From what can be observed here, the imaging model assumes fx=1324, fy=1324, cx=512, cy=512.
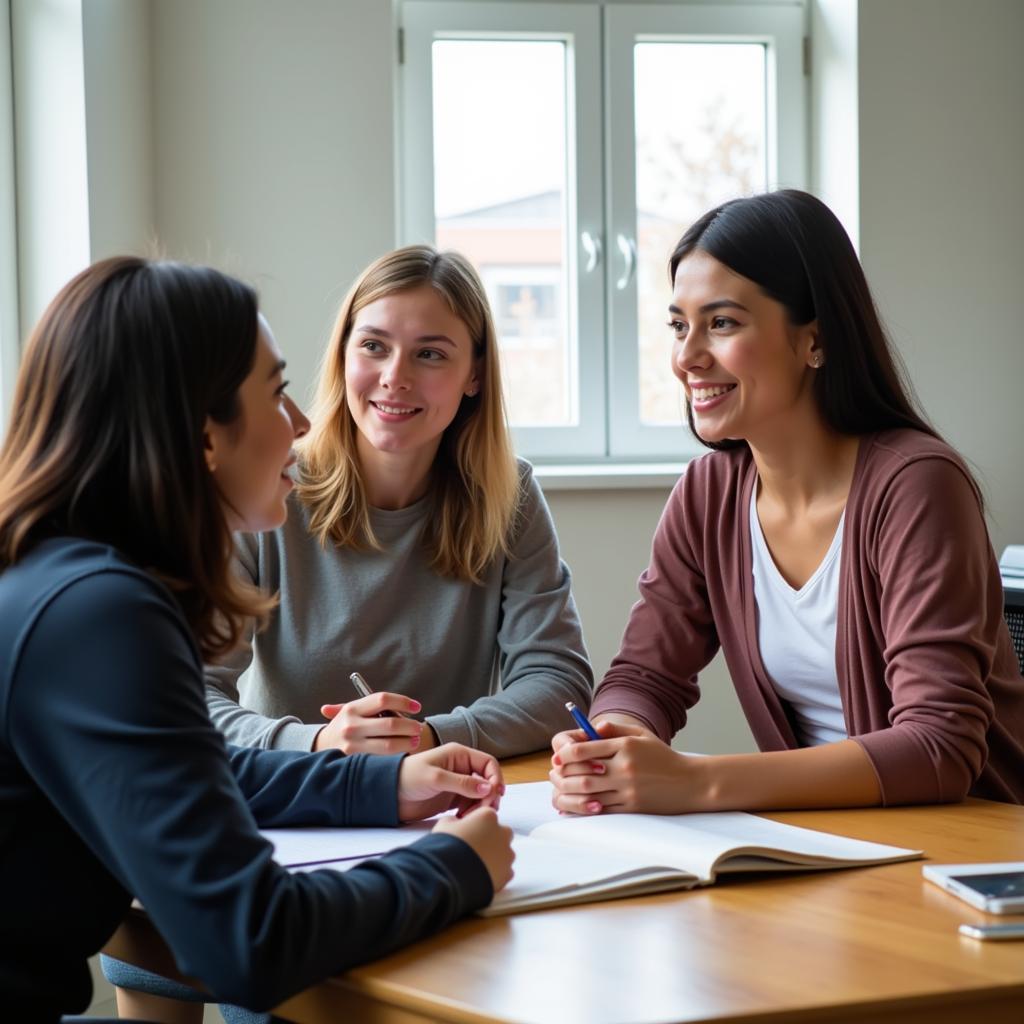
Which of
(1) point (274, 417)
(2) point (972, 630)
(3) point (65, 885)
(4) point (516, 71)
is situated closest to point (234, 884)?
(3) point (65, 885)

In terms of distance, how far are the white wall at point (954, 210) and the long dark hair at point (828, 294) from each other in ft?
4.80

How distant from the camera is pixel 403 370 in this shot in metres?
1.80

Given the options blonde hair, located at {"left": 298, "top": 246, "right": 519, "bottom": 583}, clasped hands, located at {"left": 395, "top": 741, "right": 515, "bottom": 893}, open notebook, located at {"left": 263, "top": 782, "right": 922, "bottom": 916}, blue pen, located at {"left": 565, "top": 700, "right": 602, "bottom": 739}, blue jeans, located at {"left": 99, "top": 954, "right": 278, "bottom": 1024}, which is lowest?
blue jeans, located at {"left": 99, "top": 954, "right": 278, "bottom": 1024}

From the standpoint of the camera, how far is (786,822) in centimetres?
128

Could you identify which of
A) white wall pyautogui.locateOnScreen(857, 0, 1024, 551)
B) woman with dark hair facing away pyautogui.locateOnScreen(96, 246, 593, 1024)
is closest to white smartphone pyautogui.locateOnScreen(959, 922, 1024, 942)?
woman with dark hair facing away pyautogui.locateOnScreen(96, 246, 593, 1024)

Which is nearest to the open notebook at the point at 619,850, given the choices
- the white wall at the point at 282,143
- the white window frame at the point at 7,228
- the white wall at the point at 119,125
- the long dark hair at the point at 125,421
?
the long dark hair at the point at 125,421

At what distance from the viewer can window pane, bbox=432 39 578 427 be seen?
3182 millimetres

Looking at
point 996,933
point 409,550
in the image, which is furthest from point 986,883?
point 409,550

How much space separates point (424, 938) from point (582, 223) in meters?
2.46

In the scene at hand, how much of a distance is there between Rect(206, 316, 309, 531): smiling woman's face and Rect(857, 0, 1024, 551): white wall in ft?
7.38

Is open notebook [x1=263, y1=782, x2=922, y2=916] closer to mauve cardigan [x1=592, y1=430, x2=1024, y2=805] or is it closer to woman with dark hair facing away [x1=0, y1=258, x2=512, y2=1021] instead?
woman with dark hair facing away [x1=0, y1=258, x2=512, y2=1021]

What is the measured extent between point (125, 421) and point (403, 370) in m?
0.86

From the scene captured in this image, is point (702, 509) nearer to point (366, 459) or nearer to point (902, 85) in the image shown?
point (366, 459)

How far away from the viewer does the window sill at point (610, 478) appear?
2982 mm
